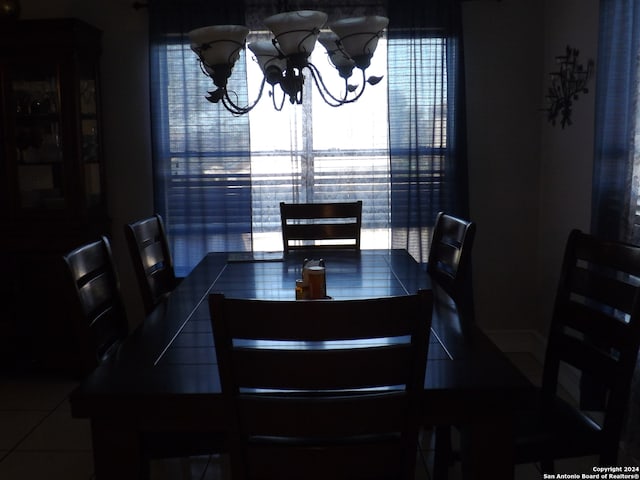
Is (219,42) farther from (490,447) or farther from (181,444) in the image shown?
(490,447)

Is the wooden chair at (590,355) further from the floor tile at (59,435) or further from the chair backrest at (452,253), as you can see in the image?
the floor tile at (59,435)

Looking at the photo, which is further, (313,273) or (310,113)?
(310,113)

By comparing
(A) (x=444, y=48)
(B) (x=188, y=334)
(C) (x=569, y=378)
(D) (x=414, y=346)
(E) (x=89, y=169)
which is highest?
(A) (x=444, y=48)

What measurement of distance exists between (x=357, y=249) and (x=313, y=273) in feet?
3.87

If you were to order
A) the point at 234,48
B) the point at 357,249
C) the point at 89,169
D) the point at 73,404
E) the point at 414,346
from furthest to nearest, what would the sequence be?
1. the point at 89,169
2. the point at 357,249
3. the point at 234,48
4. the point at 73,404
5. the point at 414,346

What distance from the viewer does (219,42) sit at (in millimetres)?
1940

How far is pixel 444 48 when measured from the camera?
358 centimetres

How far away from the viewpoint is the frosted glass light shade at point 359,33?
1.93 m

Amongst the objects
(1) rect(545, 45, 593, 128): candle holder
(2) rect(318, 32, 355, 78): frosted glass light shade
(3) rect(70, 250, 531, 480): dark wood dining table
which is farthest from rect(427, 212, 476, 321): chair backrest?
(1) rect(545, 45, 593, 128): candle holder

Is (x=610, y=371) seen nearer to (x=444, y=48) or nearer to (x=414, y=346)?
(x=414, y=346)

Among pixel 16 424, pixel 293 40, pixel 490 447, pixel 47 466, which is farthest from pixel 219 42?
pixel 16 424

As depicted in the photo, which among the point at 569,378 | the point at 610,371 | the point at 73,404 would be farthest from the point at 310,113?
the point at 73,404

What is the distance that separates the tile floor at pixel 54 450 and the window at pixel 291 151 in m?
1.10

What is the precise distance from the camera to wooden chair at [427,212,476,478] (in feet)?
6.88
